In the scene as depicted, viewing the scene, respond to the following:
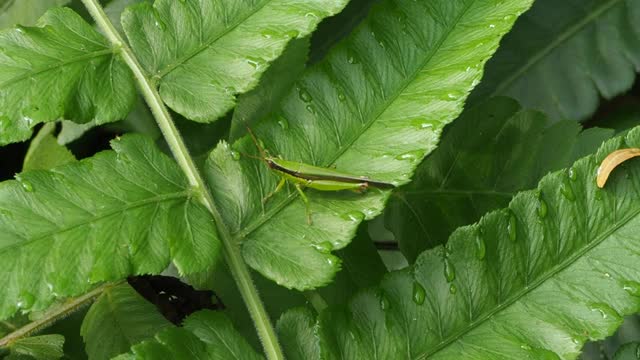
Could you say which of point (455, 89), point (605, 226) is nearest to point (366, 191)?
point (455, 89)

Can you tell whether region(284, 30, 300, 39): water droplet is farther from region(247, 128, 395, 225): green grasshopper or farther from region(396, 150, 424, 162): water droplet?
region(396, 150, 424, 162): water droplet

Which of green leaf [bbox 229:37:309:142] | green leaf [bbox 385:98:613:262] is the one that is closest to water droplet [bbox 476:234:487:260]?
green leaf [bbox 385:98:613:262]

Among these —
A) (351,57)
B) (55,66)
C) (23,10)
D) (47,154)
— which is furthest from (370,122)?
(23,10)

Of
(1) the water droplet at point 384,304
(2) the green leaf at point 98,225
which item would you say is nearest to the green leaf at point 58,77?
(2) the green leaf at point 98,225

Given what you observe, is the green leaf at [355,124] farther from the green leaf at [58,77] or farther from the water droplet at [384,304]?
the green leaf at [58,77]

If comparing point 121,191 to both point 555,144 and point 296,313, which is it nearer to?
point 296,313

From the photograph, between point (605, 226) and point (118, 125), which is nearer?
point (605, 226)

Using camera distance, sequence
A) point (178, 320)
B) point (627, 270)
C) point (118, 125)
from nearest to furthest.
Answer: point (627, 270), point (178, 320), point (118, 125)
